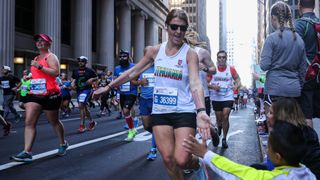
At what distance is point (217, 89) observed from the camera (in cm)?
900

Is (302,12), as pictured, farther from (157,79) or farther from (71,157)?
(71,157)

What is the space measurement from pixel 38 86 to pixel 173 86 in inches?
132

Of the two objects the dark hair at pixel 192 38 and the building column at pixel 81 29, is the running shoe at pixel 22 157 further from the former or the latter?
the building column at pixel 81 29

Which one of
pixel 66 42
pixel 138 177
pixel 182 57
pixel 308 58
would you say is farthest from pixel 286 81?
pixel 66 42

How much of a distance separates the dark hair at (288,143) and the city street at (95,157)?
3.50m

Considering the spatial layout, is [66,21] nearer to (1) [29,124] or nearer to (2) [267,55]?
(1) [29,124]

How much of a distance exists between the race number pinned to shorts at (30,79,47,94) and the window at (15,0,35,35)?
24.6m

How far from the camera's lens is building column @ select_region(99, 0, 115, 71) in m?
43.8

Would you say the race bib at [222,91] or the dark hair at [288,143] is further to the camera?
the race bib at [222,91]

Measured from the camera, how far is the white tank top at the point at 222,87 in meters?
9.17

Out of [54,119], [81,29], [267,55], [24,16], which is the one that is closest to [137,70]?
[267,55]

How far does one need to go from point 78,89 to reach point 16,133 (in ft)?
→ 7.00

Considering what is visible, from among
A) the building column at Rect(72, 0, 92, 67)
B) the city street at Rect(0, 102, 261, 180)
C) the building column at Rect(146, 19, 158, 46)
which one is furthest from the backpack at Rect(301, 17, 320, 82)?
the building column at Rect(146, 19, 158, 46)

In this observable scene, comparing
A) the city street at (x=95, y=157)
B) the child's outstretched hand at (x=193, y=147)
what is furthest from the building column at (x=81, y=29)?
the child's outstretched hand at (x=193, y=147)
